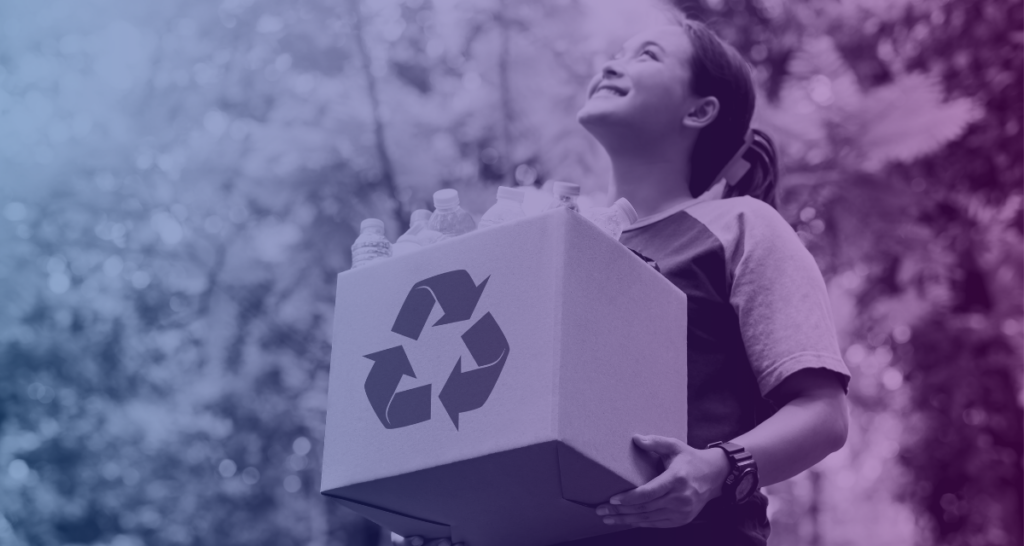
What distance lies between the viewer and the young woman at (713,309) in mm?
1056

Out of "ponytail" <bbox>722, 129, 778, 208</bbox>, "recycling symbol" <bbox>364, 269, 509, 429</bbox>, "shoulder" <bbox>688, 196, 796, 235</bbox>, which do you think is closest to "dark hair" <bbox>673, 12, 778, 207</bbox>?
"ponytail" <bbox>722, 129, 778, 208</bbox>

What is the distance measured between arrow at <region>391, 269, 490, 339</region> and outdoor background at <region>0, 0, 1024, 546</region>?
1.93 meters

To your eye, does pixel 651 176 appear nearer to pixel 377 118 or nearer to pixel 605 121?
pixel 605 121

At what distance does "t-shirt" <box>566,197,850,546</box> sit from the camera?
1.16 m

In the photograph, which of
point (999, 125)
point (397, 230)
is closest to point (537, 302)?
point (397, 230)

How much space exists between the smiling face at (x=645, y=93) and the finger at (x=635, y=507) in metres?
0.64

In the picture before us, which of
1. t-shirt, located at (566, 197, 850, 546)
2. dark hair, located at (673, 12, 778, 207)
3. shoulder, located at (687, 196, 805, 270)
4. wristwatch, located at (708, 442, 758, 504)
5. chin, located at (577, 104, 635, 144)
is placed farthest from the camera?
dark hair, located at (673, 12, 778, 207)

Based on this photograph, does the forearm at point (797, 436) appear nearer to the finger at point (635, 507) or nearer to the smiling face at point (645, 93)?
the finger at point (635, 507)

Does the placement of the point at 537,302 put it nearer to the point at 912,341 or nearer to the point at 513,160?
the point at 513,160

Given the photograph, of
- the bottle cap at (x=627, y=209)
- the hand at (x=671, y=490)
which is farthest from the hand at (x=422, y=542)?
the bottle cap at (x=627, y=209)

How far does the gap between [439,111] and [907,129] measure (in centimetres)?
152

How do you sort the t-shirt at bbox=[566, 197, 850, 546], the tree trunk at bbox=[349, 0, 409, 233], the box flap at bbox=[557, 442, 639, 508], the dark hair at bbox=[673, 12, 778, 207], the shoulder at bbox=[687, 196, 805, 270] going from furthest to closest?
the tree trunk at bbox=[349, 0, 409, 233]
the dark hair at bbox=[673, 12, 778, 207]
the shoulder at bbox=[687, 196, 805, 270]
the t-shirt at bbox=[566, 197, 850, 546]
the box flap at bbox=[557, 442, 639, 508]

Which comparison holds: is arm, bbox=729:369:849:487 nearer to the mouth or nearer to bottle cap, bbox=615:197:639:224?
bottle cap, bbox=615:197:639:224

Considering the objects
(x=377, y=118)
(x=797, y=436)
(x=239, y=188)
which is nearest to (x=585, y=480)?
(x=797, y=436)
